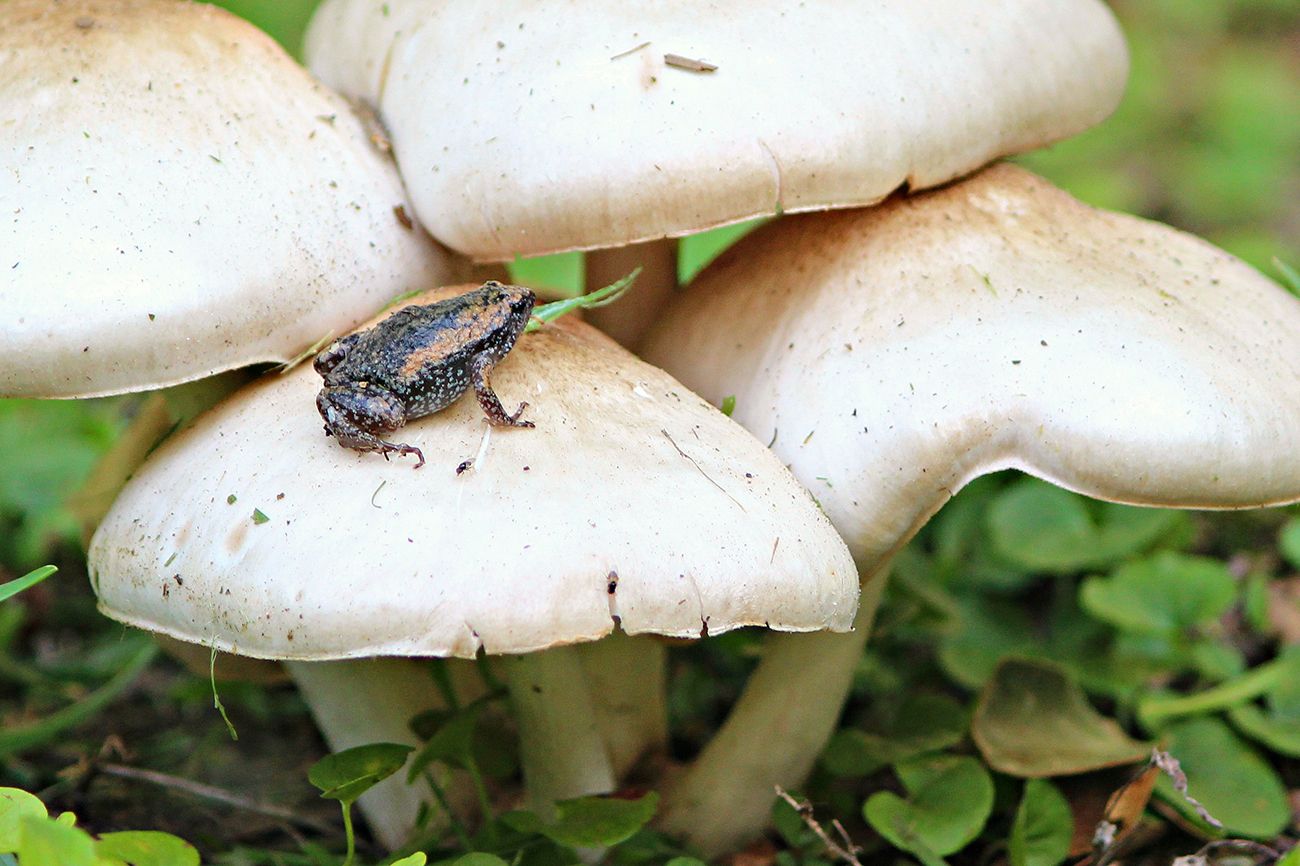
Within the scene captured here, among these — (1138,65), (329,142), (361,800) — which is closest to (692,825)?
(361,800)

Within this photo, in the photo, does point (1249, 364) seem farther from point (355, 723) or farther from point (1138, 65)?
point (1138, 65)

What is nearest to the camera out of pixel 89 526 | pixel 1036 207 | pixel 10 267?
pixel 10 267

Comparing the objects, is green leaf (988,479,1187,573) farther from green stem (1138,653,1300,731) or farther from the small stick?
the small stick

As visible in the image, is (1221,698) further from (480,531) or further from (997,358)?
(480,531)

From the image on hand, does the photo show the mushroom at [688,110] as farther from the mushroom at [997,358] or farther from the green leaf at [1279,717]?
the green leaf at [1279,717]

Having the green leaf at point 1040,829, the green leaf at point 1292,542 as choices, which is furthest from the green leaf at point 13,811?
the green leaf at point 1292,542

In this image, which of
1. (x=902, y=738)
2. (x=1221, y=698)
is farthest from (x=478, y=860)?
(x=1221, y=698)

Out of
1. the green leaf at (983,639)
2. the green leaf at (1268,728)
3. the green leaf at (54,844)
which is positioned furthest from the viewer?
the green leaf at (983,639)
